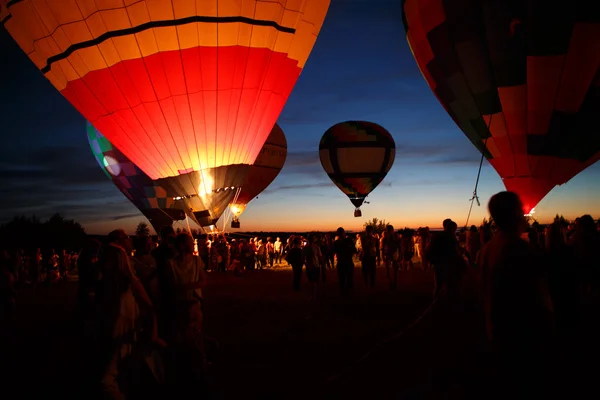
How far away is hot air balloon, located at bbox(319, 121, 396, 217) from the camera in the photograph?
30.0m

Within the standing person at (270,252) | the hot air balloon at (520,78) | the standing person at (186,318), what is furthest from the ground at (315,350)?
the standing person at (270,252)

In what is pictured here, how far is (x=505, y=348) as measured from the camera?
116 inches

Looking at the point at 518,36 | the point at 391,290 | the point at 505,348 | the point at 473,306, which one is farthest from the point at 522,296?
the point at 518,36

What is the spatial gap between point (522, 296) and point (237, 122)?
12.1 m

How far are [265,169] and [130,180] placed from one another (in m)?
7.26

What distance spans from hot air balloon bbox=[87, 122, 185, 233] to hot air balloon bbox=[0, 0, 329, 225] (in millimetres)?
12278

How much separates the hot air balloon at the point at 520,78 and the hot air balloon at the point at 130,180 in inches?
566

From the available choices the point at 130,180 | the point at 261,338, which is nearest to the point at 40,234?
the point at 130,180

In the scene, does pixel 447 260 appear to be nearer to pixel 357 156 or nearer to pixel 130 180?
pixel 357 156

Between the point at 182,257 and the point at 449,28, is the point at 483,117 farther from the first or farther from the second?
the point at 182,257

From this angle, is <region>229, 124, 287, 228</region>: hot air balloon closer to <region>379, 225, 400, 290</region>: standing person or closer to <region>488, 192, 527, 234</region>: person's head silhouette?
<region>379, 225, 400, 290</region>: standing person

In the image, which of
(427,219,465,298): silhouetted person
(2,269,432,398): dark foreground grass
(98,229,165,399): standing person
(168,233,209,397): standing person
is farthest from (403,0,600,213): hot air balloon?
(98,229,165,399): standing person

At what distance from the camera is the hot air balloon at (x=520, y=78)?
589 inches

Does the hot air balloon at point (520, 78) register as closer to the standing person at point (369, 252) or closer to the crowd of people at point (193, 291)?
the standing person at point (369, 252)
